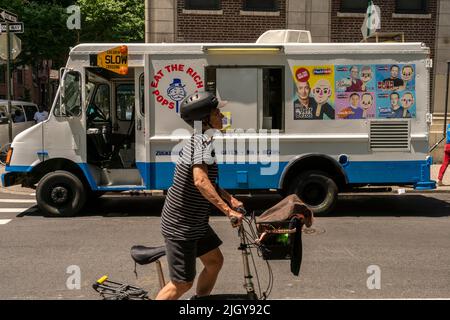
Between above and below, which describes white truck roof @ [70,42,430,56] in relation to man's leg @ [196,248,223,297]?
above

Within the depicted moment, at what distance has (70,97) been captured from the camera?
8.80 metres

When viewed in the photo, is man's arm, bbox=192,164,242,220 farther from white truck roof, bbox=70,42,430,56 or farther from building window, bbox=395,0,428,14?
building window, bbox=395,0,428,14

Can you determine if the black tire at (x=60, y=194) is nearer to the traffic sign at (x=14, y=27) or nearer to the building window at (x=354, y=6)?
the traffic sign at (x=14, y=27)

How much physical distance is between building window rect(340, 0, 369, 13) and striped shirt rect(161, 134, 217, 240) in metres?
14.7

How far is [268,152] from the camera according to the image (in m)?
8.80

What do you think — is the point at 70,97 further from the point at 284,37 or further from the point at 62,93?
the point at 284,37

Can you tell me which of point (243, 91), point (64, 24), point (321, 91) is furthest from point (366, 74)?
point (64, 24)

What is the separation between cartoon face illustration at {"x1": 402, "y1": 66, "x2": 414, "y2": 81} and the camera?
8820mm

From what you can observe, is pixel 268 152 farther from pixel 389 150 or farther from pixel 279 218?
pixel 279 218

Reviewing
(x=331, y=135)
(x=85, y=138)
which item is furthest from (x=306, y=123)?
(x=85, y=138)

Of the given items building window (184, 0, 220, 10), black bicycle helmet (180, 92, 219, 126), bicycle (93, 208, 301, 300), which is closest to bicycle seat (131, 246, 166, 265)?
bicycle (93, 208, 301, 300)

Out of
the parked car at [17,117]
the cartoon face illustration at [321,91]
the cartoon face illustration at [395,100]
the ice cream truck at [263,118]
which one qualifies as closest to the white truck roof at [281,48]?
the ice cream truck at [263,118]

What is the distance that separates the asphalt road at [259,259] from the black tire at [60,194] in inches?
8.4

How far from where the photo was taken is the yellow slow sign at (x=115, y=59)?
859cm
